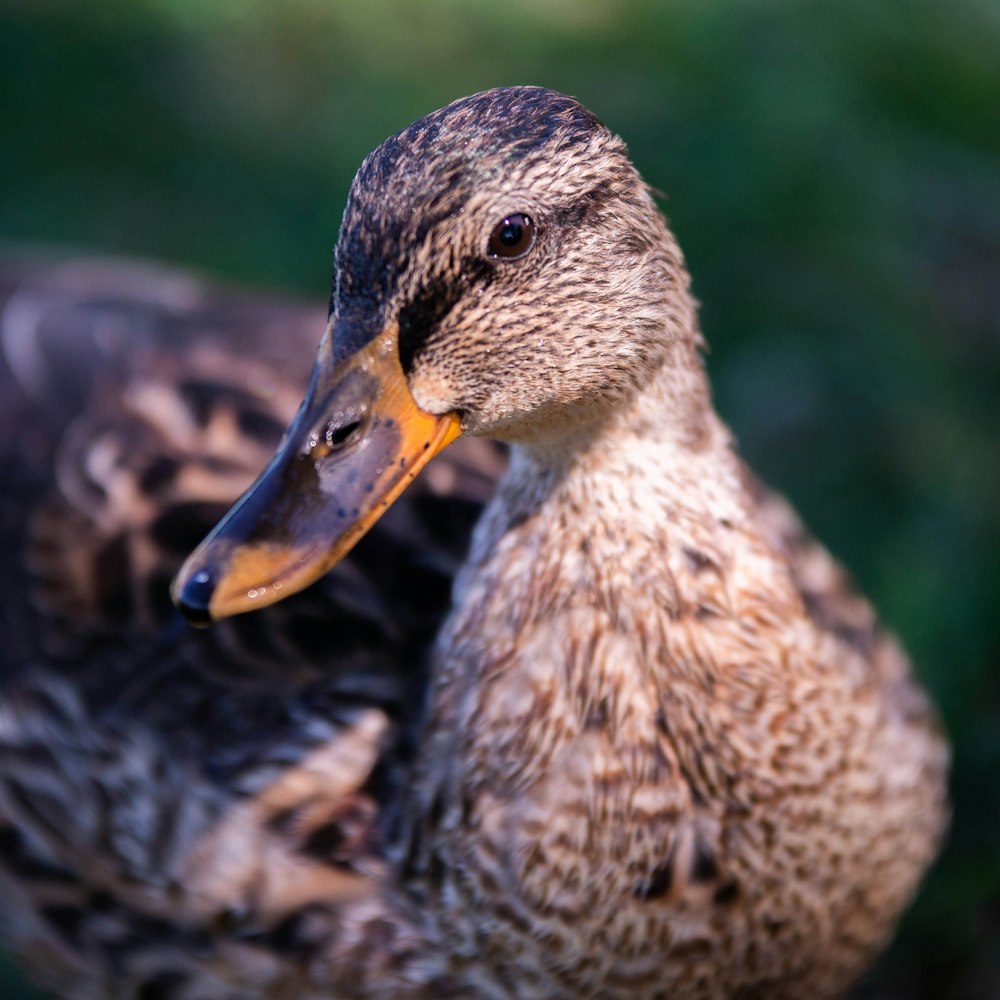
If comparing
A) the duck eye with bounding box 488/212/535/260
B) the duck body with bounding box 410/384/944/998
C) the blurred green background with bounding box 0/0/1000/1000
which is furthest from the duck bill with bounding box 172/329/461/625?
the blurred green background with bounding box 0/0/1000/1000

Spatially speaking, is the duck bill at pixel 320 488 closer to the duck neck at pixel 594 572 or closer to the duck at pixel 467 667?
the duck at pixel 467 667

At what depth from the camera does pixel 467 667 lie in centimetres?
182

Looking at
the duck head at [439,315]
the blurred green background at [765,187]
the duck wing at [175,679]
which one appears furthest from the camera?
the blurred green background at [765,187]

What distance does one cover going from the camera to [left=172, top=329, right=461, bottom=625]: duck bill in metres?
1.48

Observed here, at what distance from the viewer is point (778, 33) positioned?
3.42m

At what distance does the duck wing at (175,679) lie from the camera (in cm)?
197

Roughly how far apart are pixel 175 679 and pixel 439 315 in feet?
2.67

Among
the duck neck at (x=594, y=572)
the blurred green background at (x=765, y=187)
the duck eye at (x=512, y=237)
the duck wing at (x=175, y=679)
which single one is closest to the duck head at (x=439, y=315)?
the duck eye at (x=512, y=237)

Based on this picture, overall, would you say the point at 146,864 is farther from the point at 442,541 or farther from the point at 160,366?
the point at 160,366

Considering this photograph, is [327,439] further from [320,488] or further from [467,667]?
[467,667]

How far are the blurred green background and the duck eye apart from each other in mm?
1456

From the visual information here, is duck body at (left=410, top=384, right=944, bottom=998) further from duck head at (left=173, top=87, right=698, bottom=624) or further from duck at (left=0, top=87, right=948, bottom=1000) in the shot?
duck head at (left=173, top=87, right=698, bottom=624)

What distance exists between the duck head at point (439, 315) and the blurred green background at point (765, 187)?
1.37 m

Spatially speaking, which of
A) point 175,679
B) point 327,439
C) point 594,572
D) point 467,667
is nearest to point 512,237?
point 327,439
